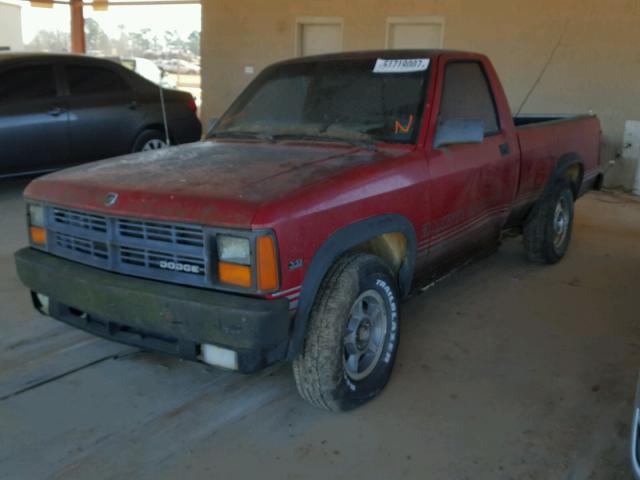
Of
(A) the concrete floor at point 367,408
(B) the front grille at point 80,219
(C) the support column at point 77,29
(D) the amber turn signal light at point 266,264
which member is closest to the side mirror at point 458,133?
(A) the concrete floor at point 367,408

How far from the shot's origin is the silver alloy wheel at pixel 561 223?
18.2 ft

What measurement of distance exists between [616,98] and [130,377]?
26.8 feet

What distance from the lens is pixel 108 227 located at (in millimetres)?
2955

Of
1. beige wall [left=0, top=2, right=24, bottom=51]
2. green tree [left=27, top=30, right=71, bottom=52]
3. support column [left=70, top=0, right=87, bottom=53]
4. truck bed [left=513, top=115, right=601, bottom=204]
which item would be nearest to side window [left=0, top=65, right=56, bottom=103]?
truck bed [left=513, top=115, right=601, bottom=204]

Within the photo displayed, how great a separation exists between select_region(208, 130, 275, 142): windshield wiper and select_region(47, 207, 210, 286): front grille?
130cm

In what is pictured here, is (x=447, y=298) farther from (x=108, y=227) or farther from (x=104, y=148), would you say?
(x=104, y=148)

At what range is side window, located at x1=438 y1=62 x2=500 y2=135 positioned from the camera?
4.02m

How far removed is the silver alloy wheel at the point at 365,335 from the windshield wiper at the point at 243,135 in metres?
1.26

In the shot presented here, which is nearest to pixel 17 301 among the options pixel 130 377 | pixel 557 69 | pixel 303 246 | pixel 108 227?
pixel 130 377

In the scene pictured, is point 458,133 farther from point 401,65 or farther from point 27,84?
point 27,84

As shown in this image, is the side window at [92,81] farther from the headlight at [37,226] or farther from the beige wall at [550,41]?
the headlight at [37,226]

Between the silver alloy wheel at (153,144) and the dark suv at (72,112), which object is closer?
the dark suv at (72,112)

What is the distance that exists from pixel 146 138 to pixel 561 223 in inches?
212

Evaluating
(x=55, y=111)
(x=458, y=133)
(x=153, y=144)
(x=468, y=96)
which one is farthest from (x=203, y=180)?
(x=153, y=144)
